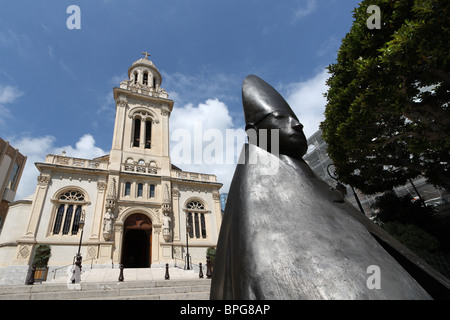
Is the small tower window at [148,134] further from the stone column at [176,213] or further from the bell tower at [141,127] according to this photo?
the stone column at [176,213]

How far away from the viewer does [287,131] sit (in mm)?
2412

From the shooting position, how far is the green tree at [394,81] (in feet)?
16.9

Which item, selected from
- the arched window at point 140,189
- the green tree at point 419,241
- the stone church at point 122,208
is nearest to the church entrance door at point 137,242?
the stone church at point 122,208

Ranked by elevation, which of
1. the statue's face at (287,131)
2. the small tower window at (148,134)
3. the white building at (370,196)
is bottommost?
the statue's face at (287,131)

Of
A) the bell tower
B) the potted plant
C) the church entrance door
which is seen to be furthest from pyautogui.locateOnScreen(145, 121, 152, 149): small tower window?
the potted plant

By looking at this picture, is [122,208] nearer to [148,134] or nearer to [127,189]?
[127,189]

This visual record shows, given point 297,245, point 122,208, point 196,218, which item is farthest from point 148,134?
point 297,245

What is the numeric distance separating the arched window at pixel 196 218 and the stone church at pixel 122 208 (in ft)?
0.31

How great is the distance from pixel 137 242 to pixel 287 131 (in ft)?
70.6

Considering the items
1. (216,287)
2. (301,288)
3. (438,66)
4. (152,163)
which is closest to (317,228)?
(301,288)

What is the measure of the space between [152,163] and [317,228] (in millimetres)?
22473

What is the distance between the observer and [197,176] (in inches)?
939

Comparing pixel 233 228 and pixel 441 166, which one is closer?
pixel 233 228
